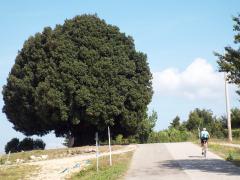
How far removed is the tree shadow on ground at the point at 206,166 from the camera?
20.7 m

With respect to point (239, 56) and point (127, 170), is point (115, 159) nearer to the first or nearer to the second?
point (127, 170)

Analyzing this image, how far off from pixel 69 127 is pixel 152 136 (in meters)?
11.4

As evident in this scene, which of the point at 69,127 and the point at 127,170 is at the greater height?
the point at 69,127

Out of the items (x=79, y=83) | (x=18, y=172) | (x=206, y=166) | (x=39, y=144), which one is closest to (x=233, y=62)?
(x=206, y=166)

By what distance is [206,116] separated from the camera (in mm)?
74938

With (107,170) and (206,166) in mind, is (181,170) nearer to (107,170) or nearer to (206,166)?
(206,166)

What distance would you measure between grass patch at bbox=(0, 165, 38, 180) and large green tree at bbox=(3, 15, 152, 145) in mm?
11167

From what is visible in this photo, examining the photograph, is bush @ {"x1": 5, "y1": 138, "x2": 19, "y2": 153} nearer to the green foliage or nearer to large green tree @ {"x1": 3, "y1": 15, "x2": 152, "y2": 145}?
large green tree @ {"x1": 3, "y1": 15, "x2": 152, "y2": 145}

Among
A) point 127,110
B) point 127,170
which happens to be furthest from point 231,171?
point 127,110

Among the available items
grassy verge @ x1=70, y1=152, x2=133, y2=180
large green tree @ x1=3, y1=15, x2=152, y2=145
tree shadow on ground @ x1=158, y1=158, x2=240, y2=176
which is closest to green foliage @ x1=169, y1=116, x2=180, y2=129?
large green tree @ x1=3, y1=15, x2=152, y2=145

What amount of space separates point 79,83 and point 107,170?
63.3 ft

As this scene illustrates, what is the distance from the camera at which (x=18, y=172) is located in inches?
1064

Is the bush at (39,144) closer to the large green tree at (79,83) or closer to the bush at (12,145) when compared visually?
the large green tree at (79,83)

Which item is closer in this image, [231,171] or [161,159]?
[231,171]
